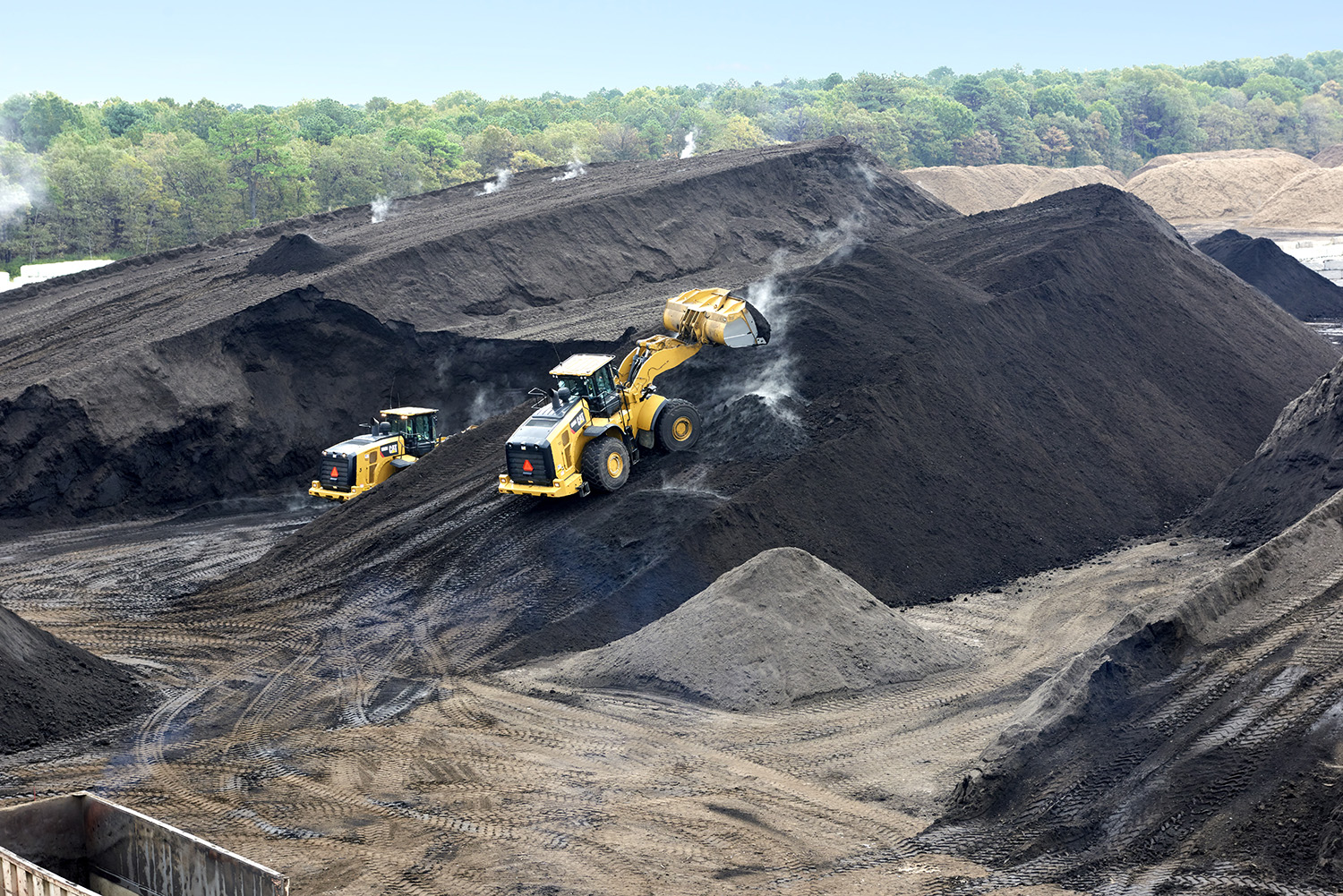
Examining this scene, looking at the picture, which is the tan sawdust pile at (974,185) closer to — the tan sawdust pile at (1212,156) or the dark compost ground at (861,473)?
the tan sawdust pile at (1212,156)

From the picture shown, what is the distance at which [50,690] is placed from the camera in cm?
1261

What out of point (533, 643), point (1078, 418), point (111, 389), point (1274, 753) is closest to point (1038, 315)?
point (1078, 418)

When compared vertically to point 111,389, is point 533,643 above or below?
below

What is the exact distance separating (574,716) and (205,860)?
5.81 metres

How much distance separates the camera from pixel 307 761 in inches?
463

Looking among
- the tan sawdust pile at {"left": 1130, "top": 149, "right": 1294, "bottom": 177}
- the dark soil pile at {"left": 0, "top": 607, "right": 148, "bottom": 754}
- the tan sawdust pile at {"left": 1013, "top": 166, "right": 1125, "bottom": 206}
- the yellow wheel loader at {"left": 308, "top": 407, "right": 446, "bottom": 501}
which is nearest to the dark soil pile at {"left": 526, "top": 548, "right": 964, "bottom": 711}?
the dark soil pile at {"left": 0, "top": 607, "right": 148, "bottom": 754}

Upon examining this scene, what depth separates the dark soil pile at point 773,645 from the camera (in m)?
12.9

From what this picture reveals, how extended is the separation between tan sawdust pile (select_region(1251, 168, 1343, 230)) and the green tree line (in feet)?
92.8

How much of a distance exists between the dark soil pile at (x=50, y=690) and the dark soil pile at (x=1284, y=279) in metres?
32.2

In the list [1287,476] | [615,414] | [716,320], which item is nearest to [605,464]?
[615,414]

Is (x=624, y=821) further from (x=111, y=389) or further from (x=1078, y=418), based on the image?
(x=111, y=389)

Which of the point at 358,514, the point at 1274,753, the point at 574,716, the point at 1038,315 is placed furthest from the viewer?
the point at 1038,315

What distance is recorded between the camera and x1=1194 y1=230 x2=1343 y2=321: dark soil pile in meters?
→ 34.5

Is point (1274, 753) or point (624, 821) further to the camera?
point (624, 821)
